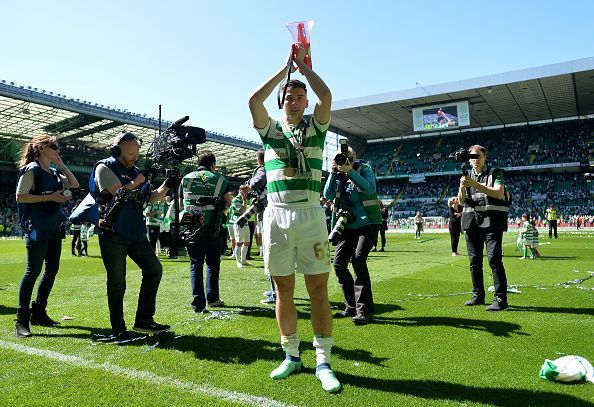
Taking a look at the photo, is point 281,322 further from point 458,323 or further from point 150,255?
point 458,323

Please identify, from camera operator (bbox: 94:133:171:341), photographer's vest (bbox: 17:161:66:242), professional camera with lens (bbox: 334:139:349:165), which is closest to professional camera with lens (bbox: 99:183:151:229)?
camera operator (bbox: 94:133:171:341)

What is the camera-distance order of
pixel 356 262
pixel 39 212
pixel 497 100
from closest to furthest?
pixel 39 212 < pixel 356 262 < pixel 497 100

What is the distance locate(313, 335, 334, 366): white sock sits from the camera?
3.20 metres

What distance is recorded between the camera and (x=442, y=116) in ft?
145

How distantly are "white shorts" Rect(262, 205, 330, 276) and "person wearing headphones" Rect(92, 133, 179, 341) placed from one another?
5.25 feet

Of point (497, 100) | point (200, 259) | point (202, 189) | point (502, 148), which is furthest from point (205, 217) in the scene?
point (502, 148)

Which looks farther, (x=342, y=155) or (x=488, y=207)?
(x=488, y=207)

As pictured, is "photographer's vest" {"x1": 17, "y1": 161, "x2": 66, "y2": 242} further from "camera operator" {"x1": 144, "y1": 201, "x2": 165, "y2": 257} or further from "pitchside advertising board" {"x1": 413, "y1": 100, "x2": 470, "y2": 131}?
"pitchside advertising board" {"x1": 413, "y1": 100, "x2": 470, "y2": 131}

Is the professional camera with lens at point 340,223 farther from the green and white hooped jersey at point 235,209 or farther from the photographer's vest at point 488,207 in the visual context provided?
the green and white hooped jersey at point 235,209

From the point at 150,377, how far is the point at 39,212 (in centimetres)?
252

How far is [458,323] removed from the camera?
485 centimetres

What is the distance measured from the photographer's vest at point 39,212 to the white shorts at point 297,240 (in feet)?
9.29

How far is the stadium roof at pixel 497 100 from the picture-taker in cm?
3740

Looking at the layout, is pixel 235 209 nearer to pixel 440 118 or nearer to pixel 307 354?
pixel 307 354
